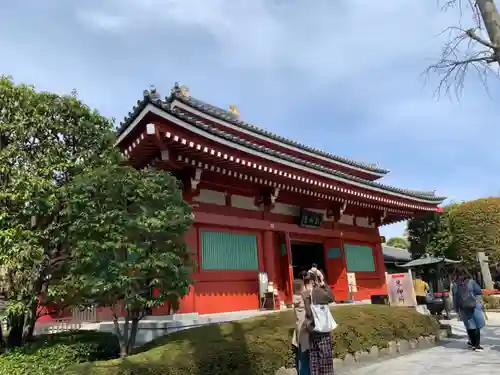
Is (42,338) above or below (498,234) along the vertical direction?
below

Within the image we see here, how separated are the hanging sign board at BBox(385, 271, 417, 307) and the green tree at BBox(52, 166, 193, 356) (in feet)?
22.5

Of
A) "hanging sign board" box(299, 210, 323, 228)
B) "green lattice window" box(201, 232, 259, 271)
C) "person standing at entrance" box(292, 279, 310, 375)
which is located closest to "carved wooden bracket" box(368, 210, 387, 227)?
"hanging sign board" box(299, 210, 323, 228)

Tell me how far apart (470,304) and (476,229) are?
2126cm

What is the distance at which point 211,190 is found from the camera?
11.8m

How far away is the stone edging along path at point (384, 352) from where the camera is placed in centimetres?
794

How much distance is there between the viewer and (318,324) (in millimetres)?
5668

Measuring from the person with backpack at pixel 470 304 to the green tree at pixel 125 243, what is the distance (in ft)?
19.2

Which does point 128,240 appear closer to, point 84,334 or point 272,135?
point 84,334

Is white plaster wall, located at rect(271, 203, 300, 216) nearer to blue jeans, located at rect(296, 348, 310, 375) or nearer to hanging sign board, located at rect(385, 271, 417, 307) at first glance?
hanging sign board, located at rect(385, 271, 417, 307)

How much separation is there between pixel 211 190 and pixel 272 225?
2.45 m

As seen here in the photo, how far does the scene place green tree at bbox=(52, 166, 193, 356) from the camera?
6.93 meters

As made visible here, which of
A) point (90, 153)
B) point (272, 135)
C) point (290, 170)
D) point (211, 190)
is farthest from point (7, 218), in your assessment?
point (272, 135)

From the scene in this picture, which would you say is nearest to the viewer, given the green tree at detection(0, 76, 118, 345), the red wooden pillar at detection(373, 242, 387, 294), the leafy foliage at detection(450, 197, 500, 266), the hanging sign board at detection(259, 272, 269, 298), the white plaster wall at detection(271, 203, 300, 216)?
the green tree at detection(0, 76, 118, 345)

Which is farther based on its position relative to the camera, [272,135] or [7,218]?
[272,135]
